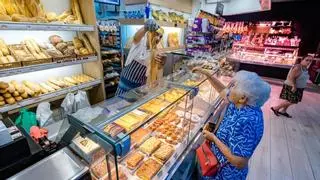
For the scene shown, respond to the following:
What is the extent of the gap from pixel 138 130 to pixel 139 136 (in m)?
0.07

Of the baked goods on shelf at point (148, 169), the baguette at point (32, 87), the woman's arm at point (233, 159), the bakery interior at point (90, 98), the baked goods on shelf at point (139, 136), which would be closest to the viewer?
the bakery interior at point (90, 98)

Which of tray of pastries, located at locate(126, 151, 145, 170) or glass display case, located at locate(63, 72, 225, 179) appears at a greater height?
glass display case, located at locate(63, 72, 225, 179)

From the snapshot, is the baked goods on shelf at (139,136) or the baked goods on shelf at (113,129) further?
the baked goods on shelf at (139,136)

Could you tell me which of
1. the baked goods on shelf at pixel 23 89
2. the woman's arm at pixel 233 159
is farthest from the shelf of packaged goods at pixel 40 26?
the woman's arm at pixel 233 159

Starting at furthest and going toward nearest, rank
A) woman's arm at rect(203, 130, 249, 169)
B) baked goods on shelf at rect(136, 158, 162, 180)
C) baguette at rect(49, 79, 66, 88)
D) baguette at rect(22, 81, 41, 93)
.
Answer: baguette at rect(49, 79, 66, 88) → baguette at rect(22, 81, 41, 93) → baked goods on shelf at rect(136, 158, 162, 180) → woman's arm at rect(203, 130, 249, 169)

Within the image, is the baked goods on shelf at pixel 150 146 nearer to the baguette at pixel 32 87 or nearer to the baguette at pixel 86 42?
the baguette at pixel 32 87

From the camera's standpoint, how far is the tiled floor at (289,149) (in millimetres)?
2702

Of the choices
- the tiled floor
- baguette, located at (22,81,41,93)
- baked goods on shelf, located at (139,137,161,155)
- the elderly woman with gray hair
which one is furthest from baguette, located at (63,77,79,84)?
the tiled floor

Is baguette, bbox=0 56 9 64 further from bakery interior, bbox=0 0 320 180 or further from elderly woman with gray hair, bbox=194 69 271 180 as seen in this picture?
elderly woman with gray hair, bbox=194 69 271 180

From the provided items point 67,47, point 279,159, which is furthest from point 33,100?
point 279,159

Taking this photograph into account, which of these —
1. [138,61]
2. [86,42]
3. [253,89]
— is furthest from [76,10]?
[253,89]

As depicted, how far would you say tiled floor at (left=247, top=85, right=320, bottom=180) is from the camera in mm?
2702

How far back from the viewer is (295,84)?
4465mm

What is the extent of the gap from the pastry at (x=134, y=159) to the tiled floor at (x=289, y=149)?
196 centimetres
